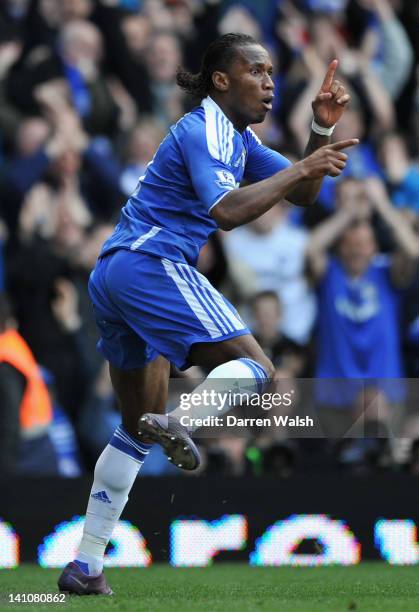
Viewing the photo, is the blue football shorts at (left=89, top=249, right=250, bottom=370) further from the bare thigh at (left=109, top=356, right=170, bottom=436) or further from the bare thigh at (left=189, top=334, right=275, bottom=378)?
the bare thigh at (left=109, top=356, right=170, bottom=436)

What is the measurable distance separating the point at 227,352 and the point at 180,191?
75 cm

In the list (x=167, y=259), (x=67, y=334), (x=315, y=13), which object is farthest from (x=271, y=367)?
(x=315, y=13)

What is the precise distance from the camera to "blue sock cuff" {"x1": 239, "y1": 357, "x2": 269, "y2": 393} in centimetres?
542

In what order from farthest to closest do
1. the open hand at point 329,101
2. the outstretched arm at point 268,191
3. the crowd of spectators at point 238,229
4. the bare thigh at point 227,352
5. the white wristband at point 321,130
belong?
the crowd of spectators at point 238,229 → the white wristband at point 321,130 → the open hand at point 329,101 → the bare thigh at point 227,352 → the outstretched arm at point 268,191

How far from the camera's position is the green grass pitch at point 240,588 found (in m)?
5.36

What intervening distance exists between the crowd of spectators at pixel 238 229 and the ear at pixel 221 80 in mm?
2679

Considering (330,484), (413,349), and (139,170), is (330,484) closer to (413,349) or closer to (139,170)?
(413,349)

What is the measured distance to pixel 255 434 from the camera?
854 cm

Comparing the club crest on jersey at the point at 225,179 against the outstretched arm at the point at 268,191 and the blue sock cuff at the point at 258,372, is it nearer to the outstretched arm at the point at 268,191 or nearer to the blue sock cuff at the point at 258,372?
the outstretched arm at the point at 268,191

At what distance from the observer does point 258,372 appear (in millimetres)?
5438

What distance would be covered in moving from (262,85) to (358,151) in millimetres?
5667

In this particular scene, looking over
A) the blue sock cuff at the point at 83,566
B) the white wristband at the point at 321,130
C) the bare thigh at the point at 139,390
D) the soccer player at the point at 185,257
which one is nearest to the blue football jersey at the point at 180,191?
the soccer player at the point at 185,257

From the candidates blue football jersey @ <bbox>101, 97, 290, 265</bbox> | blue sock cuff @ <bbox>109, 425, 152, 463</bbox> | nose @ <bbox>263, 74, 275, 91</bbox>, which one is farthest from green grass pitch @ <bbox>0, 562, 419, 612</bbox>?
nose @ <bbox>263, 74, 275, 91</bbox>

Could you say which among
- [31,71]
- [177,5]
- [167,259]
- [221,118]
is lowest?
[167,259]
